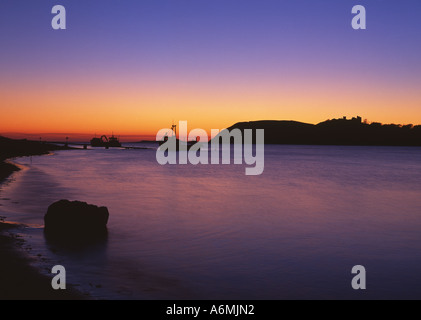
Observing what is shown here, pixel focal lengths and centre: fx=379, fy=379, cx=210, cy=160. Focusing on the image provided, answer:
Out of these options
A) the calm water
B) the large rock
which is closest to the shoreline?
the calm water

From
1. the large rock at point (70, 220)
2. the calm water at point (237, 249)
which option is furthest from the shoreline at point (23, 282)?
the large rock at point (70, 220)

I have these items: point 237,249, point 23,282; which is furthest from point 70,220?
point 237,249

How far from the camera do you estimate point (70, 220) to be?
14711 millimetres

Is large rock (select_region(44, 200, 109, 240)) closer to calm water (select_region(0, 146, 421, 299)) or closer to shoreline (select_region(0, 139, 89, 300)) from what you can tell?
calm water (select_region(0, 146, 421, 299))

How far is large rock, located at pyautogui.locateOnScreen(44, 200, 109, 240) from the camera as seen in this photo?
48.2 feet

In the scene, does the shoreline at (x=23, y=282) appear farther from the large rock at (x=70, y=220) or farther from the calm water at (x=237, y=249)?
the large rock at (x=70, y=220)

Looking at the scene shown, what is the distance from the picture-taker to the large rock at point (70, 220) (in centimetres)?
1470

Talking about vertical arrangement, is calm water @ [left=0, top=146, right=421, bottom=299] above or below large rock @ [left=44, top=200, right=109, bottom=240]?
below

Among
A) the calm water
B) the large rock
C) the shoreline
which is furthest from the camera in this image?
the large rock
